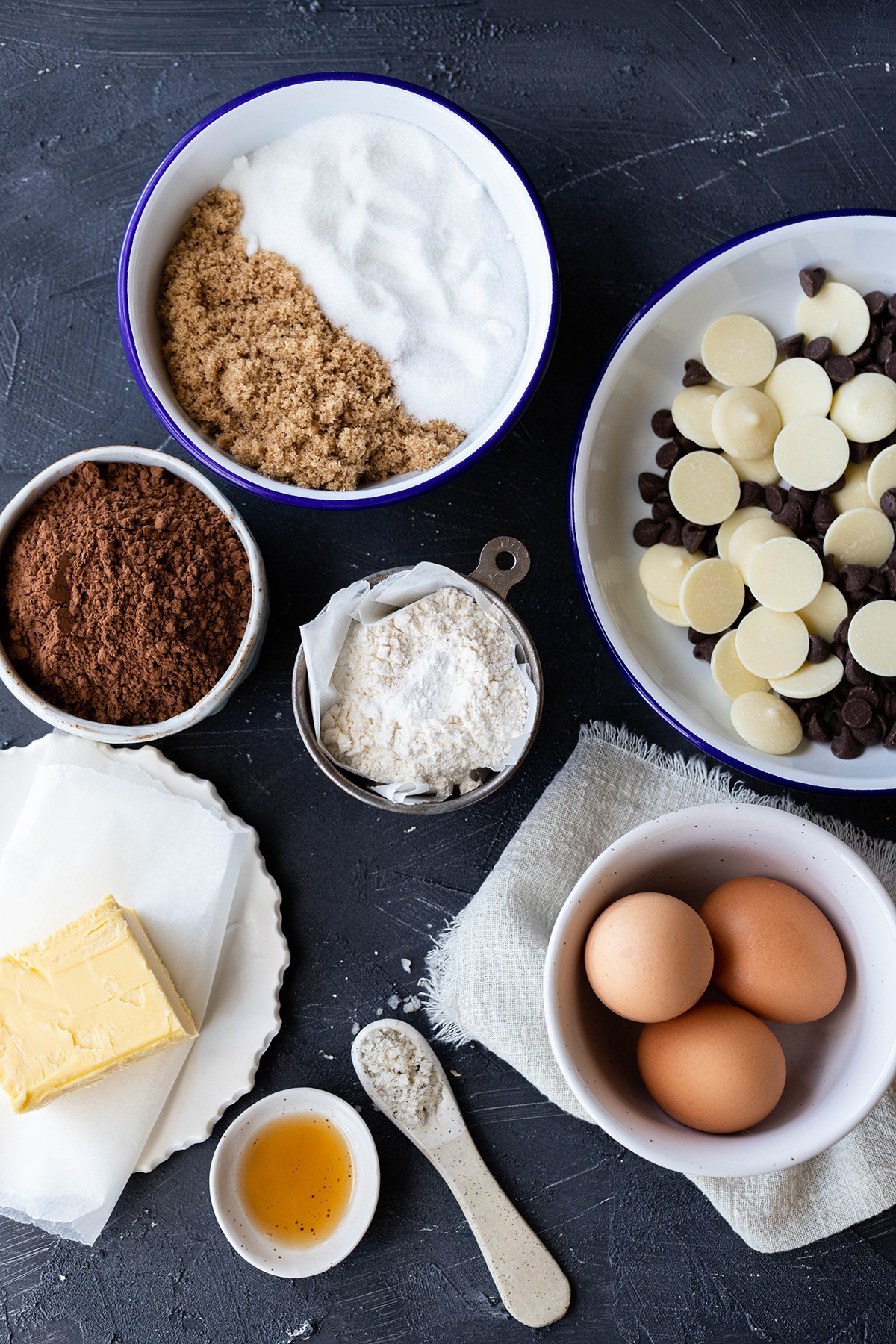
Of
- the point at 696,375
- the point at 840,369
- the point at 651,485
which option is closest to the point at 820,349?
the point at 840,369

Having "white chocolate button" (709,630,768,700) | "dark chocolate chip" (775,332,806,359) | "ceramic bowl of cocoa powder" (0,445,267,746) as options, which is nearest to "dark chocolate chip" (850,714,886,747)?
"white chocolate button" (709,630,768,700)

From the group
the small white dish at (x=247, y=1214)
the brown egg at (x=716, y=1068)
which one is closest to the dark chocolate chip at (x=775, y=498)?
the brown egg at (x=716, y=1068)

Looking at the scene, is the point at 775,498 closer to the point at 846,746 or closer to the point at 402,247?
the point at 846,746

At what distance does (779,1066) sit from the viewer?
903 mm

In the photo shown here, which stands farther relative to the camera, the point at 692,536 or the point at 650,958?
A: the point at 692,536

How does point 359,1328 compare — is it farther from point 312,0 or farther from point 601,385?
point 312,0

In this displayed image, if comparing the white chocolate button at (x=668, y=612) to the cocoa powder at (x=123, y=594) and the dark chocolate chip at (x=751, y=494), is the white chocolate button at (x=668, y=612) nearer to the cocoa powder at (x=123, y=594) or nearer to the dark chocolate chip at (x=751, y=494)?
the dark chocolate chip at (x=751, y=494)

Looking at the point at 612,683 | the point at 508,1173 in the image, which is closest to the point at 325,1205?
the point at 508,1173

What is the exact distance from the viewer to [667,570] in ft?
3.70

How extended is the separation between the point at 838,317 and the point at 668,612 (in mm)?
403

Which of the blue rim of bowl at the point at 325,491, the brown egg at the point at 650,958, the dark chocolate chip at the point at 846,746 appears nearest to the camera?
the brown egg at the point at 650,958

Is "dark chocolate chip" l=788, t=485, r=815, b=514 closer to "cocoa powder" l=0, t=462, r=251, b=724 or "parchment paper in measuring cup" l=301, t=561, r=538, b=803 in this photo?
"parchment paper in measuring cup" l=301, t=561, r=538, b=803

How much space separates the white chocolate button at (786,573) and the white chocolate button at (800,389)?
154mm

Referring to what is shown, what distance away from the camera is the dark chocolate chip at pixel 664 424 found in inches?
44.4
